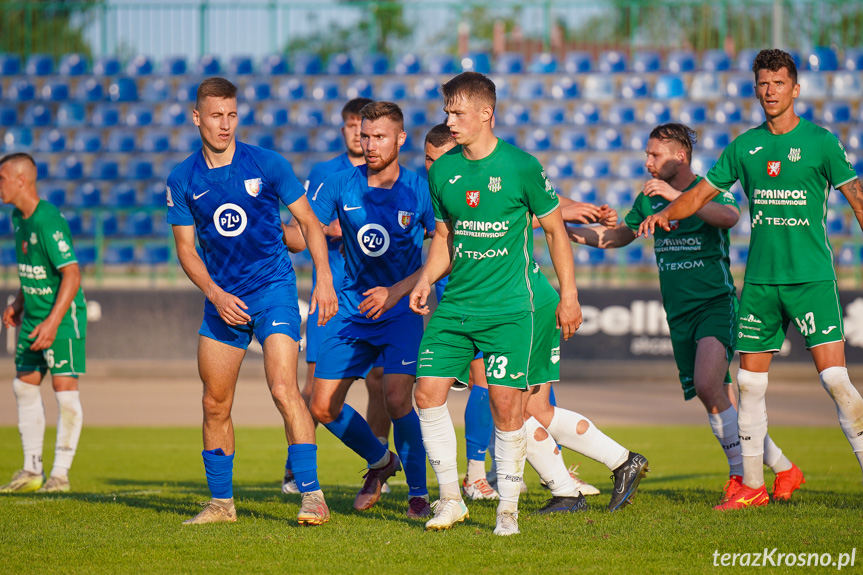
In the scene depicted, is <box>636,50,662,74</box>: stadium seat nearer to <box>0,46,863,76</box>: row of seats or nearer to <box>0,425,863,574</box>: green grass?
<box>0,46,863,76</box>: row of seats

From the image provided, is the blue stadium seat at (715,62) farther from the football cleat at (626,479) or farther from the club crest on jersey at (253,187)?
the club crest on jersey at (253,187)

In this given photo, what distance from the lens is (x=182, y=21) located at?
22.2 m

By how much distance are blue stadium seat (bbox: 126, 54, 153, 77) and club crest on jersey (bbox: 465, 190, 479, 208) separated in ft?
61.1

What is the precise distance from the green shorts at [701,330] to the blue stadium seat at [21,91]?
1883 centimetres

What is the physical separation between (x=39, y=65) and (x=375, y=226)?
61.7 ft

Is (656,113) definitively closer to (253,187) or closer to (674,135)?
(674,135)

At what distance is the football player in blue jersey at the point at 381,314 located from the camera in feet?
20.6

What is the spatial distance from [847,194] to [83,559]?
186 inches

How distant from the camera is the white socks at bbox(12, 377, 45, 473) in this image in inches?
303

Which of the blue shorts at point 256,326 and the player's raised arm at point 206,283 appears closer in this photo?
the player's raised arm at point 206,283

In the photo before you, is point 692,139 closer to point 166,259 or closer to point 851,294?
point 851,294

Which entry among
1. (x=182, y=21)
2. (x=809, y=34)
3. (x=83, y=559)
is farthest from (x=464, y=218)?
(x=809, y=34)

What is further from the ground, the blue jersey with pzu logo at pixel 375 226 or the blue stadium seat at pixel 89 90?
the blue stadium seat at pixel 89 90

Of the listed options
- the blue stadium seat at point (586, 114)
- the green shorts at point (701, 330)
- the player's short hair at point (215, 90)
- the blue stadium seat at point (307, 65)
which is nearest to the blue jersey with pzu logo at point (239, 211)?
the player's short hair at point (215, 90)
